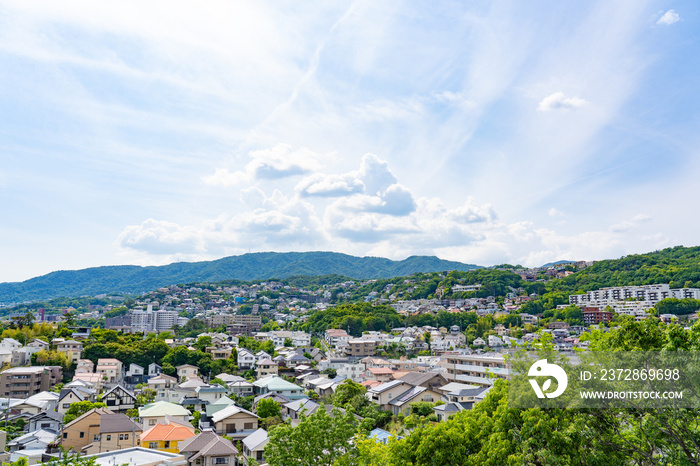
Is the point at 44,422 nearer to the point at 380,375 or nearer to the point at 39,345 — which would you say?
the point at 39,345

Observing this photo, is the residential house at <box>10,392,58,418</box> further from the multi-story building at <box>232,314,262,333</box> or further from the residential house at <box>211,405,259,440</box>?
the multi-story building at <box>232,314,262,333</box>

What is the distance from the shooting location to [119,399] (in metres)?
30.7

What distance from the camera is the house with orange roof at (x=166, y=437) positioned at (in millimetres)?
20281

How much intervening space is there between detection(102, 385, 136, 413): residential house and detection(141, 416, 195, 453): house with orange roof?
10676 mm

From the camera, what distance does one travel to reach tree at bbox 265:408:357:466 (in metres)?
10.5

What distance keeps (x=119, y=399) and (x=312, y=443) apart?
25299 millimetres

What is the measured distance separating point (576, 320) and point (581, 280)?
3170 cm

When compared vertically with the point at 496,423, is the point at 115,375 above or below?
below

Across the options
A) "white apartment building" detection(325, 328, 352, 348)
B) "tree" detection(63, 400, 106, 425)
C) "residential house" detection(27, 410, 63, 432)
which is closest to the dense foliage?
Answer: "white apartment building" detection(325, 328, 352, 348)

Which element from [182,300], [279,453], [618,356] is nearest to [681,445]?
[618,356]

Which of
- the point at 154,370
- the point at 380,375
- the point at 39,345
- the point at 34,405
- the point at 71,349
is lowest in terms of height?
the point at 380,375

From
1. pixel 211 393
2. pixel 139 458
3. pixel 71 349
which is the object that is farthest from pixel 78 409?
pixel 71 349

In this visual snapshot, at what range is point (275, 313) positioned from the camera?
11781cm

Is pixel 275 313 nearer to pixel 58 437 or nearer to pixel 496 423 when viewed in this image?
pixel 58 437
